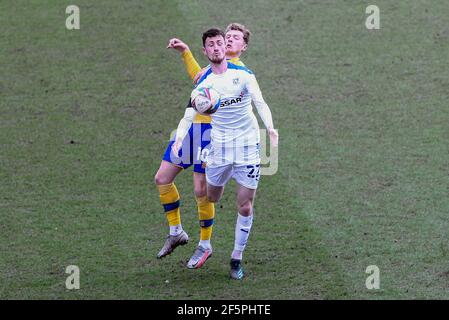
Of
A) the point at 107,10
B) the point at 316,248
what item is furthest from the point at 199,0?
the point at 316,248

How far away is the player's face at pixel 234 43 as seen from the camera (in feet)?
30.7

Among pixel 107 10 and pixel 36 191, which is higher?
pixel 107 10

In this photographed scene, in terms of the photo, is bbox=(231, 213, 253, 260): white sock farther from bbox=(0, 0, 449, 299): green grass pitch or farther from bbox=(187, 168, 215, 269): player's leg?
bbox=(187, 168, 215, 269): player's leg

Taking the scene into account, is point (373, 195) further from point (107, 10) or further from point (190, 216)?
point (107, 10)

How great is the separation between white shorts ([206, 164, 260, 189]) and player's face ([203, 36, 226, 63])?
3.34 ft

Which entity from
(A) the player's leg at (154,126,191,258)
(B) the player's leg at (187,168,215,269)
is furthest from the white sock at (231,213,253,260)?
(A) the player's leg at (154,126,191,258)

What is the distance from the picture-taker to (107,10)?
55.5 feet

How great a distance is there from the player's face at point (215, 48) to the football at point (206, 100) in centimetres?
32

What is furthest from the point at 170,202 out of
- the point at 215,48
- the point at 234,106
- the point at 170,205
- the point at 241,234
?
the point at 215,48

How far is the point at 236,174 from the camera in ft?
29.8

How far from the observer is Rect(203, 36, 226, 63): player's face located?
889cm

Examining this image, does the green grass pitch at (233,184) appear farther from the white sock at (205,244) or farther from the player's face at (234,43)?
the player's face at (234,43)

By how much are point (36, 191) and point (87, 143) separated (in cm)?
157

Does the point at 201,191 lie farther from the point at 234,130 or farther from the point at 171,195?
the point at 234,130
